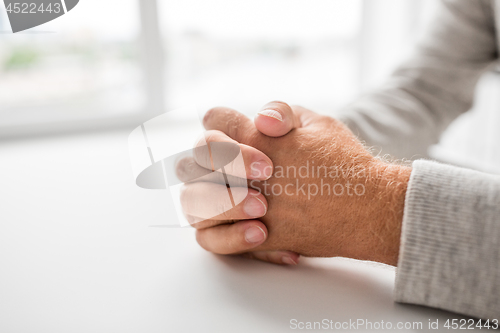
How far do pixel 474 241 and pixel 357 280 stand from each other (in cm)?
13

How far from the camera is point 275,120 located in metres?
0.49

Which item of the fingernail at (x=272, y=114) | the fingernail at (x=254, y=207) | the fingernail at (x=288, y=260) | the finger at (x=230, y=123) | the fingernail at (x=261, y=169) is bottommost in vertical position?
the fingernail at (x=288, y=260)

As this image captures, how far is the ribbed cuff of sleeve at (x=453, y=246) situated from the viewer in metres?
0.35

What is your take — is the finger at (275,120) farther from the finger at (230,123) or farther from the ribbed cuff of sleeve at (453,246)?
the ribbed cuff of sleeve at (453,246)

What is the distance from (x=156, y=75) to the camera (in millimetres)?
1558

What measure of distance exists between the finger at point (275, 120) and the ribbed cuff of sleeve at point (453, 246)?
0.18 m

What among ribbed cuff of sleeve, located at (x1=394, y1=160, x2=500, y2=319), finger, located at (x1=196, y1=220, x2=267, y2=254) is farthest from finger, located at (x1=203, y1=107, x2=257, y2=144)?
ribbed cuff of sleeve, located at (x1=394, y1=160, x2=500, y2=319)

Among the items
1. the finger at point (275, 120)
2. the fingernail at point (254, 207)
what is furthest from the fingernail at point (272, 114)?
the fingernail at point (254, 207)

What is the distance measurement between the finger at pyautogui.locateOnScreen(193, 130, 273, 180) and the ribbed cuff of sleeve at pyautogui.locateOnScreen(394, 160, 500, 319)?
0.55ft

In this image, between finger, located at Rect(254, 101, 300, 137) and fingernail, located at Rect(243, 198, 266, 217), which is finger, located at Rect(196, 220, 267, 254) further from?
finger, located at Rect(254, 101, 300, 137)

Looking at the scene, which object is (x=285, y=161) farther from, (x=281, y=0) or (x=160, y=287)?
(x=281, y=0)

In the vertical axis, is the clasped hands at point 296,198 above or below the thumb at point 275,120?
below

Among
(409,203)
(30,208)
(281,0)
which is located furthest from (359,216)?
(281,0)

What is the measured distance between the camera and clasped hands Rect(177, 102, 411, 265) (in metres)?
0.43
